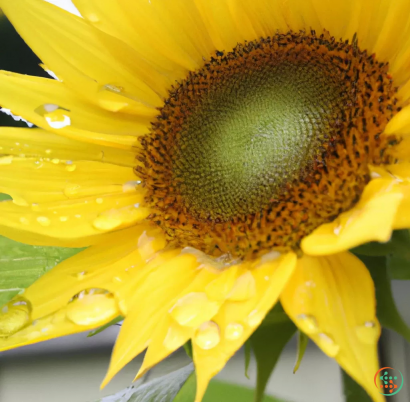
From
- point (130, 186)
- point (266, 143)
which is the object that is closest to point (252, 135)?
point (266, 143)

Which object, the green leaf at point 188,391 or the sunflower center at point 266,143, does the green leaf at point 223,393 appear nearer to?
Result: the green leaf at point 188,391

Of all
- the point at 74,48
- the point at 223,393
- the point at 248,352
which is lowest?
the point at 223,393

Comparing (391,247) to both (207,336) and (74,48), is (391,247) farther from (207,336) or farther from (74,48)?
(74,48)

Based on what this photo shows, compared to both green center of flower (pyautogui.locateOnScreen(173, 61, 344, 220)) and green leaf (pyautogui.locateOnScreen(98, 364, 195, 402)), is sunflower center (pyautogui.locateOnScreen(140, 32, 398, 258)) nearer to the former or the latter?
green center of flower (pyautogui.locateOnScreen(173, 61, 344, 220))

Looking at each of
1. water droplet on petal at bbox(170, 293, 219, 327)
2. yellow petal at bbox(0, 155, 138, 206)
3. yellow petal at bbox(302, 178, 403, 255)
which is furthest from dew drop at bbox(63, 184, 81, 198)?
yellow petal at bbox(302, 178, 403, 255)

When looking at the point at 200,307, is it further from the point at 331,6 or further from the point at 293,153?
the point at 331,6

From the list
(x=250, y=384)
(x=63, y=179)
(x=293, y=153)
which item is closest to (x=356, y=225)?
(x=293, y=153)
